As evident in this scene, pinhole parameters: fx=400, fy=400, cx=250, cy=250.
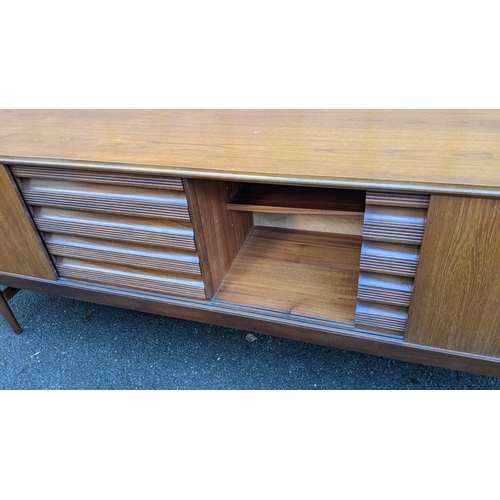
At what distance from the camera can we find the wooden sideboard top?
900 mm

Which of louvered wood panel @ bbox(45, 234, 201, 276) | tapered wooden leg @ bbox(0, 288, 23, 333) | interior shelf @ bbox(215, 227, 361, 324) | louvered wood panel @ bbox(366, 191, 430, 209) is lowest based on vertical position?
tapered wooden leg @ bbox(0, 288, 23, 333)

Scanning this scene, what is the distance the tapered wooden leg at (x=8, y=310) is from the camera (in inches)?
66.9

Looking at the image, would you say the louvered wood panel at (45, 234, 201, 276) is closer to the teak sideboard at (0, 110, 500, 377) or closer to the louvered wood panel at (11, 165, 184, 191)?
the teak sideboard at (0, 110, 500, 377)

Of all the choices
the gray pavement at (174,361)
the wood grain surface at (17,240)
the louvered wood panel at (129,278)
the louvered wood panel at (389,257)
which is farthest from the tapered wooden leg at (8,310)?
the louvered wood panel at (389,257)

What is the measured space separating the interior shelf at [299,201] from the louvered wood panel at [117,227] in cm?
24

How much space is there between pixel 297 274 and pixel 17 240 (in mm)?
995

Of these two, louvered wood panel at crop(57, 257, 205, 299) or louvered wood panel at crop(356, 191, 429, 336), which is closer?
louvered wood panel at crop(356, 191, 429, 336)

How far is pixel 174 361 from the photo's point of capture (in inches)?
63.1

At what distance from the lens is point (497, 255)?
34.3 inches

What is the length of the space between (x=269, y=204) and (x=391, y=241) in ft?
1.40

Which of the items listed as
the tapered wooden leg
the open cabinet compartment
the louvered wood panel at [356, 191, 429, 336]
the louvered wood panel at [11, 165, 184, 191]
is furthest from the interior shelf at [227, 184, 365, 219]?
the tapered wooden leg

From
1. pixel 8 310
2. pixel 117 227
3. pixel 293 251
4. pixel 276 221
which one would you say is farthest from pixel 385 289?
pixel 8 310

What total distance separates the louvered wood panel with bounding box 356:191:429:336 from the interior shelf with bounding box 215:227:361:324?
108mm

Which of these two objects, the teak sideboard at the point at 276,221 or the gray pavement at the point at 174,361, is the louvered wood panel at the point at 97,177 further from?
the gray pavement at the point at 174,361
